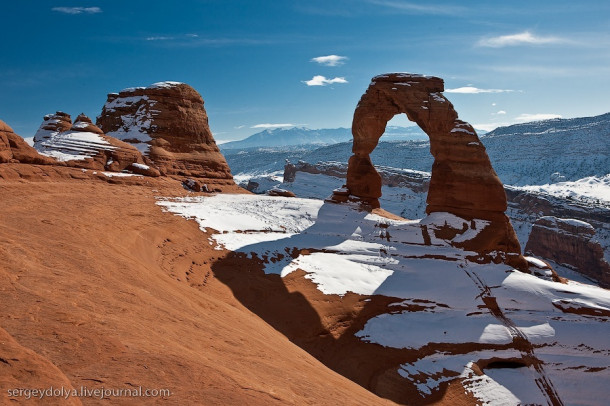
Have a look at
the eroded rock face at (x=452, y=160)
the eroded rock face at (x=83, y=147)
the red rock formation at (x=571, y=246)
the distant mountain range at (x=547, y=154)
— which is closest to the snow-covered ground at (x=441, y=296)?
the eroded rock face at (x=452, y=160)

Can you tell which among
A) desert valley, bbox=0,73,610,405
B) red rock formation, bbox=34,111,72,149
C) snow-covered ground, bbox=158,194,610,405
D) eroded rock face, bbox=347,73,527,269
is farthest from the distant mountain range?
red rock formation, bbox=34,111,72,149

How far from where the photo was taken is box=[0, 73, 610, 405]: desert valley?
4.56 m

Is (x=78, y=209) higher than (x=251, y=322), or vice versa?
(x=78, y=209)

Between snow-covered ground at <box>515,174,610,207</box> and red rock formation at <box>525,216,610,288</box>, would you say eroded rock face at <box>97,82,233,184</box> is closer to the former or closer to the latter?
red rock formation at <box>525,216,610,288</box>

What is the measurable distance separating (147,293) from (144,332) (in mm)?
2519

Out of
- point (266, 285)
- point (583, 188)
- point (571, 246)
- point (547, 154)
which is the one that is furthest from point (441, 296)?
point (547, 154)

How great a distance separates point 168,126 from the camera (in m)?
32.1

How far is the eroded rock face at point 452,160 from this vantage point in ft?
65.9

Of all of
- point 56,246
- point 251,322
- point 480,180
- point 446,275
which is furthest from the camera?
point 480,180

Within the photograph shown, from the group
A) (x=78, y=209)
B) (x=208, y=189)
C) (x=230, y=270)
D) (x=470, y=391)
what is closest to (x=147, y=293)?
(x=230, y=270)

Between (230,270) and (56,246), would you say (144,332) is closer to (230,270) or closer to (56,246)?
(56,246)

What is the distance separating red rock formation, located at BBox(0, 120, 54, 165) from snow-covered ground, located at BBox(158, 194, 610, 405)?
21.4 ft

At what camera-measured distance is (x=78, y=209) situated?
45.7 ft

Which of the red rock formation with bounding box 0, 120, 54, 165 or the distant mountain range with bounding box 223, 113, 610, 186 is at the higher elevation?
the distant mountain range with bounding box 223, 113, 610, 186
